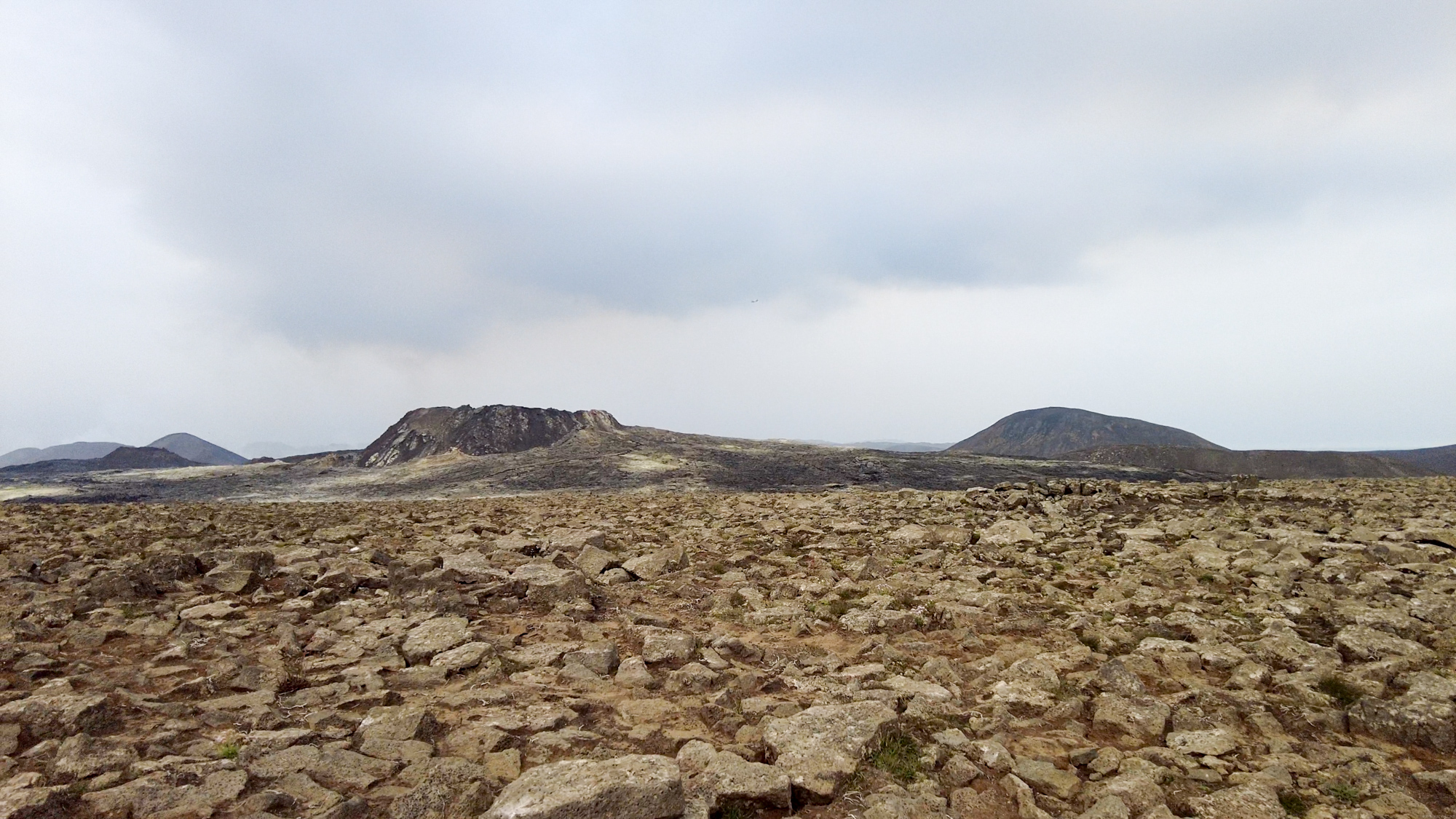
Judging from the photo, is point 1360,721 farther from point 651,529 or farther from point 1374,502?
point 1374,502

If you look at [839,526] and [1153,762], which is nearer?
[1153,762]

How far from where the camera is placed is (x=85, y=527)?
1744cm

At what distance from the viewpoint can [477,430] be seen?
80.9 metres

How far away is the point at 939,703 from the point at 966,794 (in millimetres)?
1572

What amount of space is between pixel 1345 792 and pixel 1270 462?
418 ft

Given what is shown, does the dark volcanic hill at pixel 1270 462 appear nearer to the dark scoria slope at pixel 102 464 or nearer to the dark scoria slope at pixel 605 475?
the dark scoria slope at pixel 605 475

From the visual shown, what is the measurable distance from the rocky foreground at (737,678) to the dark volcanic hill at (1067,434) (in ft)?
582

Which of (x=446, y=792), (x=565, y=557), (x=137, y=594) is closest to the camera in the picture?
(x=446, y=792)

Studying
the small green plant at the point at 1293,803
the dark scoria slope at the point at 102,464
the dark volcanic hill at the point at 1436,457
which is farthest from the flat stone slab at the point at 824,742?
the dark volcanic hill at the point at 1436,457

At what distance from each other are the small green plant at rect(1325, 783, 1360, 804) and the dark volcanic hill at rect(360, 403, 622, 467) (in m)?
76.4

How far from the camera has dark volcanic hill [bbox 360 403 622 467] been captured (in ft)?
256

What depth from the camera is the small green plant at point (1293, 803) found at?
4.69 meters

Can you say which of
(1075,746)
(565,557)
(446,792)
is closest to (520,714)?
(446,792)

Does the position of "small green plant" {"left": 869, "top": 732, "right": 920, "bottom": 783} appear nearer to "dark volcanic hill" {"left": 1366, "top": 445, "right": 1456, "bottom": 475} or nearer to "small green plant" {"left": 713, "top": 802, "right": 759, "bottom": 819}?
"small green plant" {"left": 713, "top": 802, "right": 759, "bottom": 819}
